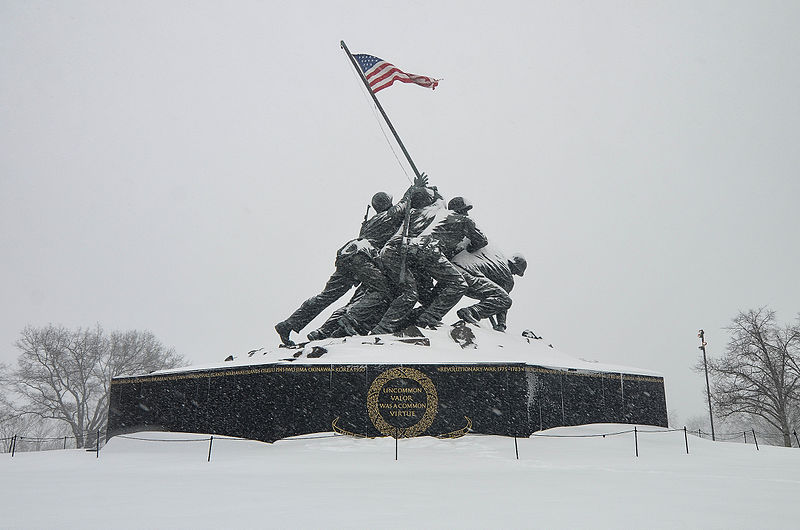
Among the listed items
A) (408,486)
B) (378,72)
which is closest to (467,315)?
(378,72)

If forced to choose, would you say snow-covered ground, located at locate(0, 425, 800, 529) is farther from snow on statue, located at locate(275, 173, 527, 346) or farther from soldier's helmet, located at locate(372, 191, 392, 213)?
soldier's helmet, located at locate(372, 191, 392, 213)

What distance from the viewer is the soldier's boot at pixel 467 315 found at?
1606 cm

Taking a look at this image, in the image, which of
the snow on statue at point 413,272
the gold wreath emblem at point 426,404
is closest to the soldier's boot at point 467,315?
the snow on statue at point 413,272

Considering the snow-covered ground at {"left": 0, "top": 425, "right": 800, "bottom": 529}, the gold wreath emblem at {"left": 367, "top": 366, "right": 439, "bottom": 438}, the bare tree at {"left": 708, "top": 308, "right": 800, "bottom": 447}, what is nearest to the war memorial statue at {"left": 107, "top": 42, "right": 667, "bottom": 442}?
the gold wreath emblem at {"left": 367, "top": 366, "right": 439, "bottom": 438}

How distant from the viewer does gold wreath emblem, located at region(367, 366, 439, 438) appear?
12312 mm

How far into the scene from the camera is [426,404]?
40.9 ft

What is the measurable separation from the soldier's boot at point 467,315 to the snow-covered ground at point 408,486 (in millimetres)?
4144

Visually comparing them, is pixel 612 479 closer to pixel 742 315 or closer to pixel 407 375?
pixel 407 375

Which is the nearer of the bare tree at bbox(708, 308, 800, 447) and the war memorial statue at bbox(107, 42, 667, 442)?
the war memorial statue at bbox(107, 42, 667, 442)

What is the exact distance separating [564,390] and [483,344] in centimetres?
218

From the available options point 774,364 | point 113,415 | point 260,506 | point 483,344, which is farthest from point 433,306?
point 774,364

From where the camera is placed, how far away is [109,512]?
5527 millimetres

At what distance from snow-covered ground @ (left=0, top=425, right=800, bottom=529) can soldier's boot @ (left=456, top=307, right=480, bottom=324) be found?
4.14 meters

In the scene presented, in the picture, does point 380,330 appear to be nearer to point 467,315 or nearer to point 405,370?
point 467,315
